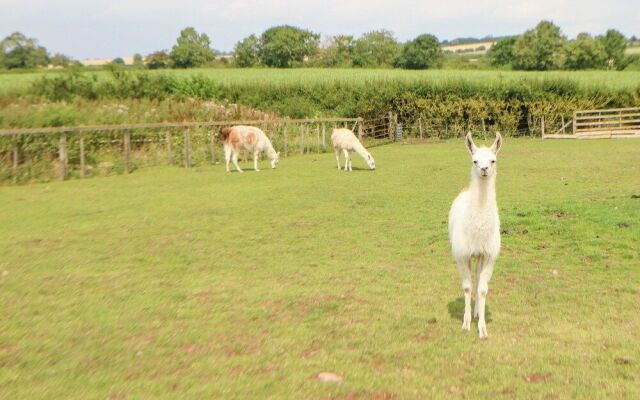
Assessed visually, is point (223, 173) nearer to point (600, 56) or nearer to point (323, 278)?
point (323, 278)

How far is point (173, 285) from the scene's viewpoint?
8.35 meters

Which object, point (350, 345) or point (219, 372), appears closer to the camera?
point (219, 372)

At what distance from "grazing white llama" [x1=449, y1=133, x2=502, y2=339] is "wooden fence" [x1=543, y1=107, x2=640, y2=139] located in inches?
1397

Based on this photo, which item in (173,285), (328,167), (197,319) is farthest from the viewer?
(328,167)

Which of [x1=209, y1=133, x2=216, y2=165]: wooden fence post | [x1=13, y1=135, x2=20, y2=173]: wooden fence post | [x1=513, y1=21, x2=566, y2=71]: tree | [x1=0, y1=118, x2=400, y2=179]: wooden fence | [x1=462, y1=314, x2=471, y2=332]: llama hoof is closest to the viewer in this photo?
[x1=462, y1=314, x2=471, y2=332]: llama hoof

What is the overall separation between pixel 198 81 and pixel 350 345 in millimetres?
38761

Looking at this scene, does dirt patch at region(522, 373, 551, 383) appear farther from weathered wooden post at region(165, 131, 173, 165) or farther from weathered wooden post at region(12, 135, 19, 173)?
weathered wooden post at region(165, 131, 173, 165)

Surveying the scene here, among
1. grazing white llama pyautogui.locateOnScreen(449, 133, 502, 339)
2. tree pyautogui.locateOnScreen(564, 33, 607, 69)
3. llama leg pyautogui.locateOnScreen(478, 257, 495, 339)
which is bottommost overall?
llama leg pyautogui.locateOnScreen(478, 257, 495, 339)

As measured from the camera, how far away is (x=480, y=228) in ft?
21.1

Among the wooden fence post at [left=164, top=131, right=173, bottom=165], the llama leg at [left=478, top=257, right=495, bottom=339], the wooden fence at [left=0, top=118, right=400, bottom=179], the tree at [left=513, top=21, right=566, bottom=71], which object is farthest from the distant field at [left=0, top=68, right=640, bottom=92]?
the llama leg at [left=478, top=257, right=495, bottom=339]

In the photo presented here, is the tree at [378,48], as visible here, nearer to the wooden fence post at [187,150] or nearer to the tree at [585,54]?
the tree at [585,54]

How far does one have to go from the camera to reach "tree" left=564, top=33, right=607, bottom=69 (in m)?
86.7

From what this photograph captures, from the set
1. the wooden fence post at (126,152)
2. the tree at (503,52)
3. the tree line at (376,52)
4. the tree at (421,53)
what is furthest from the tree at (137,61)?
the wooden fence post at (126,152)

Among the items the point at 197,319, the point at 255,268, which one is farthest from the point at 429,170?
the point at 197,319
